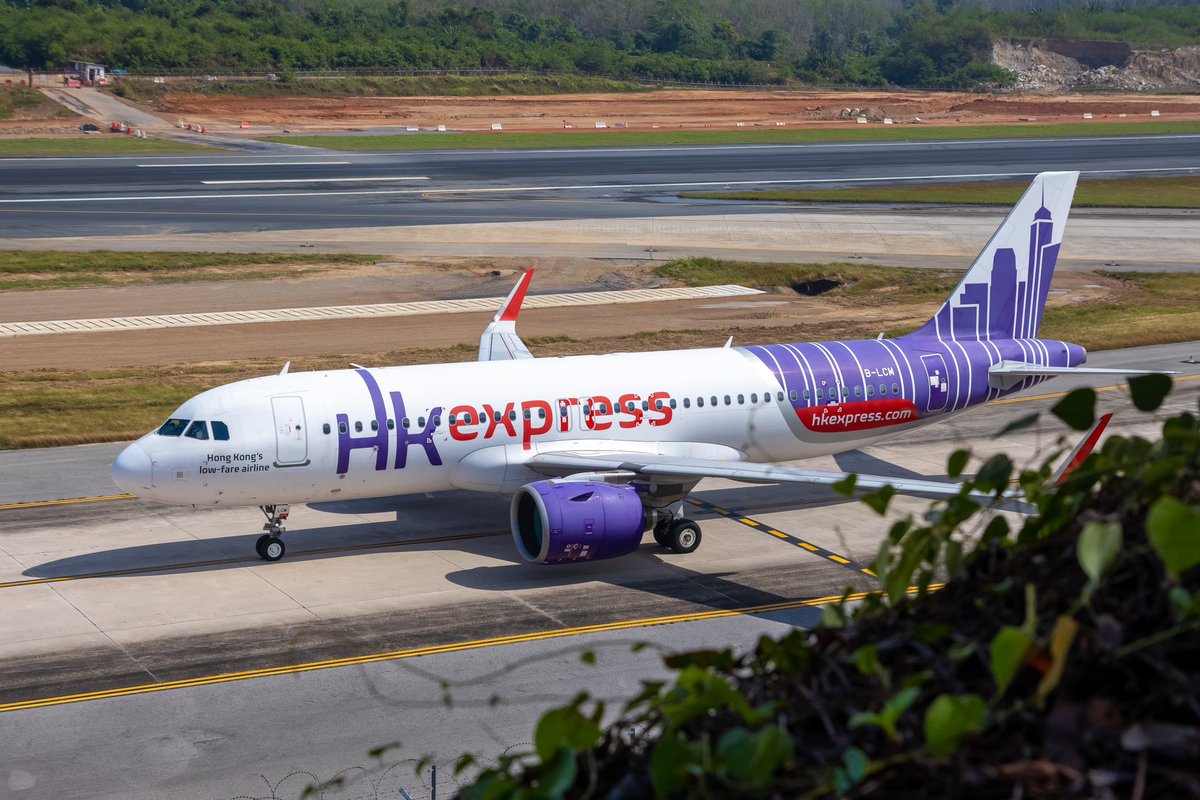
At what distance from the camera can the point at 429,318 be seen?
61.1 meters

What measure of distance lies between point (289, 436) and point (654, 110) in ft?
481

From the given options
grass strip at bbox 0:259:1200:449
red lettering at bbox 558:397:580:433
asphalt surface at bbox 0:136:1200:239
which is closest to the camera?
red lettering at bbox 558:397:580:433

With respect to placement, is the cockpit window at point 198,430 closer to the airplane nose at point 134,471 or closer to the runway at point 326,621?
the airplane nose at point 134,471

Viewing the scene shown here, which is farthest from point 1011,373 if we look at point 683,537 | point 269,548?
point 269,548

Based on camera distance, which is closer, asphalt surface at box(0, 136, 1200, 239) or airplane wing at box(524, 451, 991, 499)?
airplane wing at box(524, 451, 991, 499)

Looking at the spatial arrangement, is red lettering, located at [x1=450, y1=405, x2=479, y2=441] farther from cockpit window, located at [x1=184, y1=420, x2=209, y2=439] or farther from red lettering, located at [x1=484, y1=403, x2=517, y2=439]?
cockpit window, located at [x1=184, y1=420, x2=209, y2=439]

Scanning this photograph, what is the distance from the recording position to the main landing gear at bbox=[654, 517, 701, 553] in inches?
1244

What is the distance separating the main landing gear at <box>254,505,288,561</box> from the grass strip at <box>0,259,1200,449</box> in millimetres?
12760

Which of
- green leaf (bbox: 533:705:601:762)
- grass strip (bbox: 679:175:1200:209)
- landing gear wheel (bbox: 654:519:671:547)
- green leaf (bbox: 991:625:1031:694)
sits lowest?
landing gear wheel (bbox: 654:519:671:547)

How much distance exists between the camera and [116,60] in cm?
17038

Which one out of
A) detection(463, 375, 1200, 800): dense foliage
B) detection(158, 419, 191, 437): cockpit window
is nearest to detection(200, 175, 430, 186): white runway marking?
detection(158, 419, 191, 437): cockpit window

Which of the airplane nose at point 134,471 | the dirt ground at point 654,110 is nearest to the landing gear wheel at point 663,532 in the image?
the airplane nose at point 134,471

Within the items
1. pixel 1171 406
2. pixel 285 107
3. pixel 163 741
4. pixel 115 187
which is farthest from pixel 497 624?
pixel 285 107

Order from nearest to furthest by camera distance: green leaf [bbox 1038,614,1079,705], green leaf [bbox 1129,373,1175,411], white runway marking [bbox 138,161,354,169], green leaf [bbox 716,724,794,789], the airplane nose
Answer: green leaf [bbox 1038,614,1079,705], green leaf [bbox 716,724,794,789], green leaf [bbox 1129,373,1175,411], the airplane nose, white runway marking [bbox 138,161,354,169]
